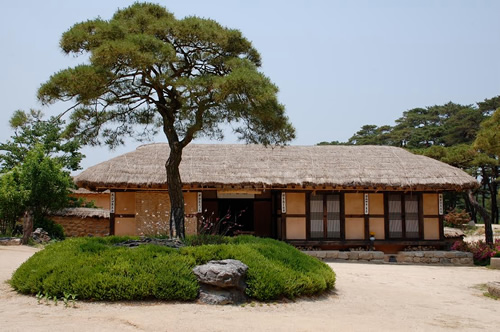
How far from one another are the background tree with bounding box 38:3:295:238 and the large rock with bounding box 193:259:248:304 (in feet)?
8.65

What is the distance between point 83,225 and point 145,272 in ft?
42.2

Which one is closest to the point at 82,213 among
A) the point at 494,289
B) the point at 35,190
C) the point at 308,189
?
the point at 35,190

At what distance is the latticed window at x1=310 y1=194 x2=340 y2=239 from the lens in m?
15.8

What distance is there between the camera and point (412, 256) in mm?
15227

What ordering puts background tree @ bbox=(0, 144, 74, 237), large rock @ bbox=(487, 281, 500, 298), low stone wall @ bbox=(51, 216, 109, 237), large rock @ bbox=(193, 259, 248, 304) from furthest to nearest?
low stone wall @ bbox=(51, 216, 109, 237) → background tree @ bbox=(0, 144, 74, 237) → large rock @ bbox=(487, 281, 500, 298) → large rock @ bbox=(193, 259, 248, 304)

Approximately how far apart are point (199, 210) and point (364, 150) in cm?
634

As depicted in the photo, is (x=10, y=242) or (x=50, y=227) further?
(x=50, y=227)

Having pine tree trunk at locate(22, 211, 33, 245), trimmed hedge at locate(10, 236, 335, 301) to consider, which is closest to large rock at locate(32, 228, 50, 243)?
pine tree trunk at locate(22, 211, 33, 245)

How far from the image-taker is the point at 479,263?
590 inches

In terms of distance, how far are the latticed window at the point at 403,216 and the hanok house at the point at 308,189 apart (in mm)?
32

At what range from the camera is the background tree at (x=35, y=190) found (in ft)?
53.2

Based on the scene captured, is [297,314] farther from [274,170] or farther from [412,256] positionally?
[412,256]

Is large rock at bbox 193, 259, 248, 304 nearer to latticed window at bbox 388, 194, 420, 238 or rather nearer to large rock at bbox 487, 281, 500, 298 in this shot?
large rock at bbox 487, 281, 500, 298

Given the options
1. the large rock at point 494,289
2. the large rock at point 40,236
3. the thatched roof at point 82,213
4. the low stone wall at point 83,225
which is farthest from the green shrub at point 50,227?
the large rock at point 494,289
